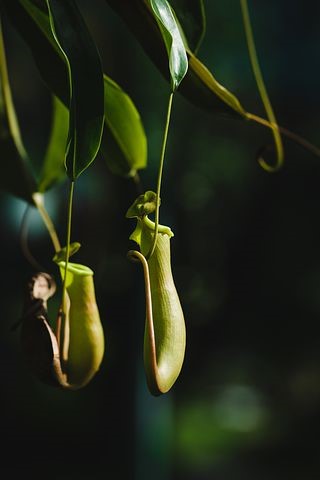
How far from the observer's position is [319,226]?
11.3ft

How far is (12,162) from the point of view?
76 cm

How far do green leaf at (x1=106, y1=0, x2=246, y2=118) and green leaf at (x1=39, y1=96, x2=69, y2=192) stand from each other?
0.23 meters

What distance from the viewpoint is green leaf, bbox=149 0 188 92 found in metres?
0.42

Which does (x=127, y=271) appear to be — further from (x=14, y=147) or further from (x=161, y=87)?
(x=14, y=147)

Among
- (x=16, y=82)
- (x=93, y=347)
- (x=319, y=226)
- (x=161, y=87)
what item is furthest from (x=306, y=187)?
(x=93, y=347)

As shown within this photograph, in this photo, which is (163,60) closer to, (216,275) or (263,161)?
(263,161)

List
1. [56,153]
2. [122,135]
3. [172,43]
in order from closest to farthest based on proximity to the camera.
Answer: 1. [172,43]
2. [122,135]
3. [56,153]

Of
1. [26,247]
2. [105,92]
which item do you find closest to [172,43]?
[105,92]

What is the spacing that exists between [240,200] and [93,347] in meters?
3.09

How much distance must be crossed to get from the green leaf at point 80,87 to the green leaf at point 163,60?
5cm

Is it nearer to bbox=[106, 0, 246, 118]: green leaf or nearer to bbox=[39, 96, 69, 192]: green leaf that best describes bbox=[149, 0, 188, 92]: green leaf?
bbox=[106, 0, 246, 118]: green leaf

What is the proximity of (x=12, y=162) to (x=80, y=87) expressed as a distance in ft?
1.04

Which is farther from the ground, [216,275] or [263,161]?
[216,275]

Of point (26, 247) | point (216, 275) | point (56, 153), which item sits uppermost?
point (216, 275)
